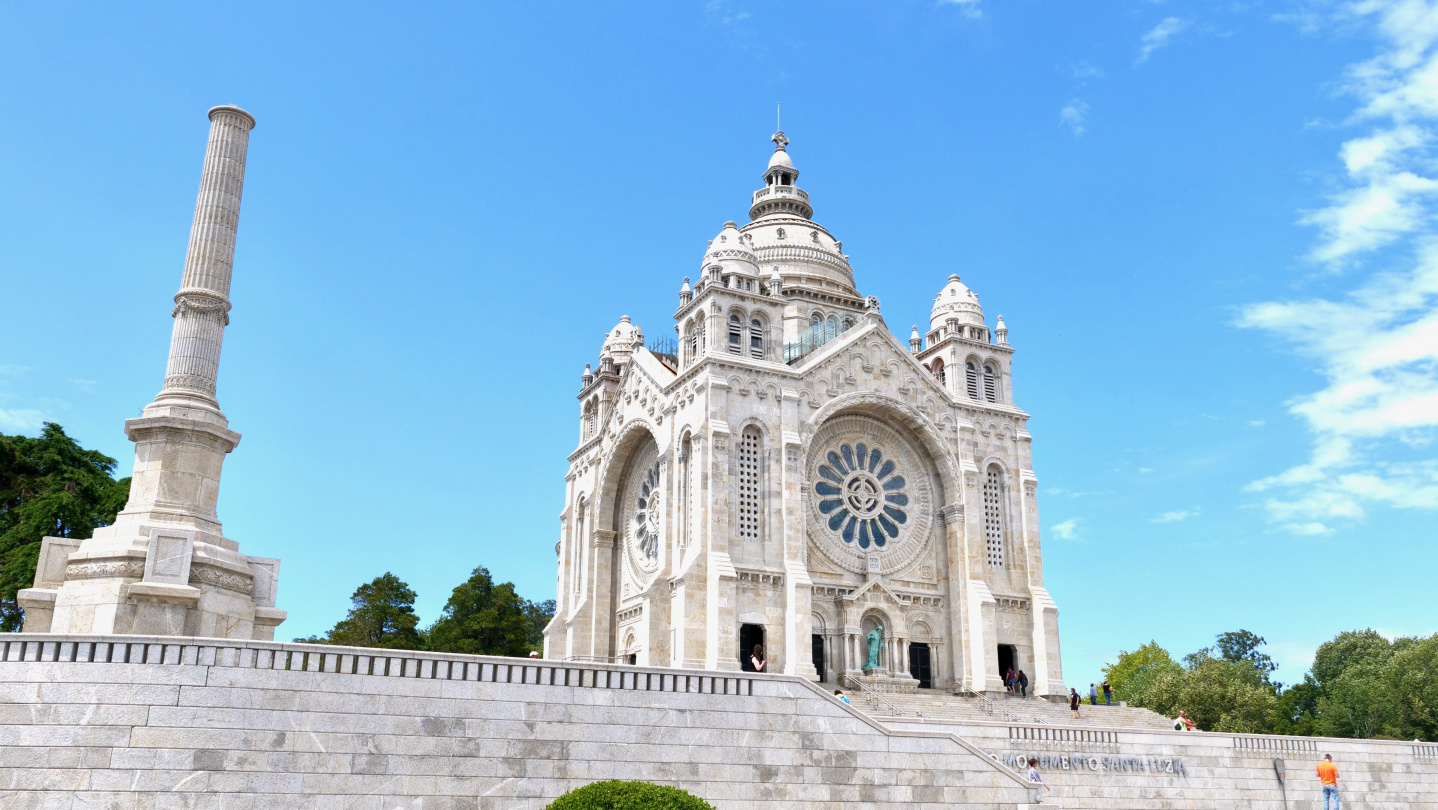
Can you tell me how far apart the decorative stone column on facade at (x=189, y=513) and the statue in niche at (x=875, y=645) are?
79.2 feet

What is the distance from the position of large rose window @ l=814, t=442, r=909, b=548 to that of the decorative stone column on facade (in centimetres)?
2492

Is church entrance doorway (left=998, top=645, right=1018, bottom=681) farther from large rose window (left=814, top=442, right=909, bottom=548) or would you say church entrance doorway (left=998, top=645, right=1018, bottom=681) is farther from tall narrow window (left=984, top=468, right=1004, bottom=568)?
large rose window (left=814, top=442, right=909, bottom=548)

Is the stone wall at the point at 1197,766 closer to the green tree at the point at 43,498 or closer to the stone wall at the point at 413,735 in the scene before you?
the stone wall at the point at 413,735

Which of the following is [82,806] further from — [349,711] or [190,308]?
[190,308]

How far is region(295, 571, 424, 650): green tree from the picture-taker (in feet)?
184

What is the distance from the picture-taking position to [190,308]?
80.6ft

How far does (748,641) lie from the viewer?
40219 millimetres

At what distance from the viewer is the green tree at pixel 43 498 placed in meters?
40.5

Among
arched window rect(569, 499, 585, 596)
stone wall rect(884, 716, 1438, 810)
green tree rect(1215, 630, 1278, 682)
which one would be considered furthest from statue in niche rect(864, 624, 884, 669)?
green tree rect(1215, 630, 1278, 682)

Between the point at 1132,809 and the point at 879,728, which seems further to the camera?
the point at 1132,809

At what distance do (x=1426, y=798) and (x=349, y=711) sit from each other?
31061 millimetres

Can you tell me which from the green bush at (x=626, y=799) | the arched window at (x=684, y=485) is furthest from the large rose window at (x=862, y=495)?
the green bush at (x=626, y=799)

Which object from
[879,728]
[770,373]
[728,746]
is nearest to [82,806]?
[728,746]

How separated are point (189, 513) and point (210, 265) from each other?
19.0 feet
